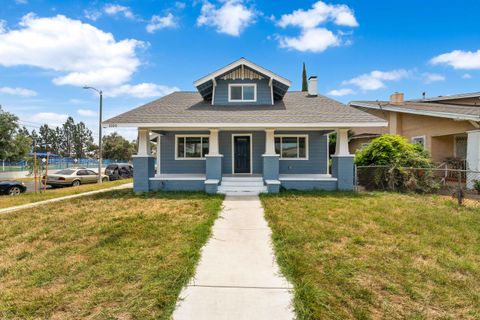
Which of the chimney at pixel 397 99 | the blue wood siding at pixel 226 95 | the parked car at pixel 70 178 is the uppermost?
the chimney at pixel 397 99

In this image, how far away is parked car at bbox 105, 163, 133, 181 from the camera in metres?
21.7

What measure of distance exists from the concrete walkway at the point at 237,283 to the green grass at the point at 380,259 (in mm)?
225

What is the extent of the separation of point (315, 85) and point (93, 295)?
47.3 ft

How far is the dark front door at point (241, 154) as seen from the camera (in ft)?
43.0

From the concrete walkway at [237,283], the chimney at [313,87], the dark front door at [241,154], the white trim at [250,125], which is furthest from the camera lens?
the chimney at [313,87]

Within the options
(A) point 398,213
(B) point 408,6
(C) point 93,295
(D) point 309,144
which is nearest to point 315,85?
(D) point 309,144

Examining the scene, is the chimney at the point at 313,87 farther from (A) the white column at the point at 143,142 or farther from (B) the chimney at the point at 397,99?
(A) the white column at the point at 143,142

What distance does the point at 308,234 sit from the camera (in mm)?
5316

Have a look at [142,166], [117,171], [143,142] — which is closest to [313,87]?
[143,142]

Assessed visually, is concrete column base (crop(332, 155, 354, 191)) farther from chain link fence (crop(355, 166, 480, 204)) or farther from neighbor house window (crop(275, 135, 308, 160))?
neighbor house window (crop(275, 135, 308, 160))

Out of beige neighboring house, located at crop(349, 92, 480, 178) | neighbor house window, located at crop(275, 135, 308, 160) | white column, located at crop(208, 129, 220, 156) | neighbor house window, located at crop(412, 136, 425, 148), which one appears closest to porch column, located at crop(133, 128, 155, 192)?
white column, located at crop(208, 129, 220, 156)

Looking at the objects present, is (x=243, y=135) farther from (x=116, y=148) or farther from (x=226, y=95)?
(x=116, y=148)

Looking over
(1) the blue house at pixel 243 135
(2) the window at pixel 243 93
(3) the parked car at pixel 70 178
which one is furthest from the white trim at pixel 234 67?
(3) the parked car at pixel 70 178

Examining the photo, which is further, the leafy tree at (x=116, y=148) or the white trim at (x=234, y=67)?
the leafy tree at (x=116, y=148)
